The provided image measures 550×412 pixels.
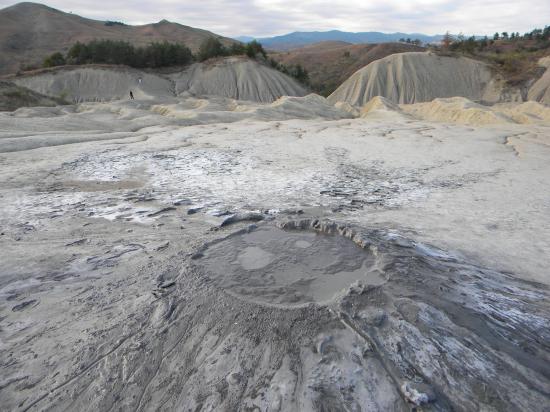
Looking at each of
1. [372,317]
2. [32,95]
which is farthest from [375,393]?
[32,95]

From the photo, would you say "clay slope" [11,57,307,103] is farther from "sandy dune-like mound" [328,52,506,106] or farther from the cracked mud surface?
the cracked mud surface

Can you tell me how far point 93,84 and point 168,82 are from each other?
5.23 m

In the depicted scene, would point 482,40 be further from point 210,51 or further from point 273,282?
point 273,282

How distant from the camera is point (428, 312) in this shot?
2.83 metres

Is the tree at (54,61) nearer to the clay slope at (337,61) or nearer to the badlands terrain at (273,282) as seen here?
the clay slope at (337,61)

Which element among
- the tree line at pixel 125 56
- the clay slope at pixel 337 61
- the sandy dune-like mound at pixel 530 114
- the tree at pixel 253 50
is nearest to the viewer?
the sandy dune-like mound at pixel 530 114

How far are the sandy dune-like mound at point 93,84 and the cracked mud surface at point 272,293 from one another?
71.7ft

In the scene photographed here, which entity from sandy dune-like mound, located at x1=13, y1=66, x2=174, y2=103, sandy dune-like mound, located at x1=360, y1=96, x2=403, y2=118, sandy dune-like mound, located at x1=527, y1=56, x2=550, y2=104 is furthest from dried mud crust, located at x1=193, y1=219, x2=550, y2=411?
sandy dune-like mound, located at x1=527, y1=56, x2=550, y2=104

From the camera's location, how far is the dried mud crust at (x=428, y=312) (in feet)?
7.59

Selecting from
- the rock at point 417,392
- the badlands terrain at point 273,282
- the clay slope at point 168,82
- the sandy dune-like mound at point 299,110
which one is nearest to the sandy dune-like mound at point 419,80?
the clay slope at point 168,82

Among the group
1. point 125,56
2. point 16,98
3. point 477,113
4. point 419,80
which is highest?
point 125,56

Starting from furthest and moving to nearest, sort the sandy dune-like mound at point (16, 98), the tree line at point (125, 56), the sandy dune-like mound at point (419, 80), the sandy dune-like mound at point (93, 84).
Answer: the tree line at point (125, 56)
the sandy dune-like mound at point (419, 80)
the sandy dune-like mound at point (93, 84)
the sandy dune-like mound at point (16, 98)

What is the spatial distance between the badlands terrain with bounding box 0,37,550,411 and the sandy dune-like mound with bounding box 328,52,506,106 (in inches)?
908

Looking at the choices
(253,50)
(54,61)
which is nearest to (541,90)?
(253,50)
